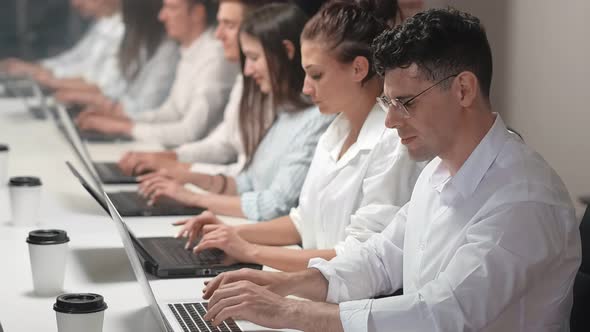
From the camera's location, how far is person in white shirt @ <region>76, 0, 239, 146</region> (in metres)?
4.25

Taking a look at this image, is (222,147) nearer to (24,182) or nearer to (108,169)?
(108,169)

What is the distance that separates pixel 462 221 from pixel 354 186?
23.2 inches

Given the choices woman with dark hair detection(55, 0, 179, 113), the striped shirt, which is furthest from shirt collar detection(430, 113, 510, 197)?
woman with dark hair detection(55, 0, 179, 113)

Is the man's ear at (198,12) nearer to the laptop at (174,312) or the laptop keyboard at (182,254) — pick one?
the laptop keyboard at (182,254)

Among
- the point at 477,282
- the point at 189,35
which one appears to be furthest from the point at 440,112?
the point at 189,35

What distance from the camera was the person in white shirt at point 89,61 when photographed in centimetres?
680

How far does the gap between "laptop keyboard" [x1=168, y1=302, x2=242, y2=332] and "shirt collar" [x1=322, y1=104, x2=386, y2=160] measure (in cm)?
53

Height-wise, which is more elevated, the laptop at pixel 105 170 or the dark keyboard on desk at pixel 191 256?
the dark keyboard on desk at pixel 191 256

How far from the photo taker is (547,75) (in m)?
2.22

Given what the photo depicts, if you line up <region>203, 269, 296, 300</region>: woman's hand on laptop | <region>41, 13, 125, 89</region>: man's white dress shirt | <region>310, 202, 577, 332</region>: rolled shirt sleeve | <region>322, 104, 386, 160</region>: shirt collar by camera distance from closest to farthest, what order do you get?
<region>310, 202, 577, 332</region>: rolled shirt sleeve
<region>203, 269, 296, 300</region>: woman's hand on laptop
<region>322, 104, 386, 160</region>: shirt collar
<region>41, 13, 125, 89</region>: man's white dress shirt

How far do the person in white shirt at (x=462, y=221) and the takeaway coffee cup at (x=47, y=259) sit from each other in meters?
0.44

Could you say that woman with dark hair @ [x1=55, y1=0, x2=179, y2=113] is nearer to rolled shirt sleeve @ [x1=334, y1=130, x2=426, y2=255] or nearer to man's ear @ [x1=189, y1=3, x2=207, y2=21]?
man's ear @ [x1=189, y1=3, x2=207, y2=21]

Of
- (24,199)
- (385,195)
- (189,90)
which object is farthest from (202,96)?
(385,195)

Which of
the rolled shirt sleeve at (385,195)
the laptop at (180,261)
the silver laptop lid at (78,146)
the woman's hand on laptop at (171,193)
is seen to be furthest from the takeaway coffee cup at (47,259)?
the woman's hand on laptop at (171,193)
